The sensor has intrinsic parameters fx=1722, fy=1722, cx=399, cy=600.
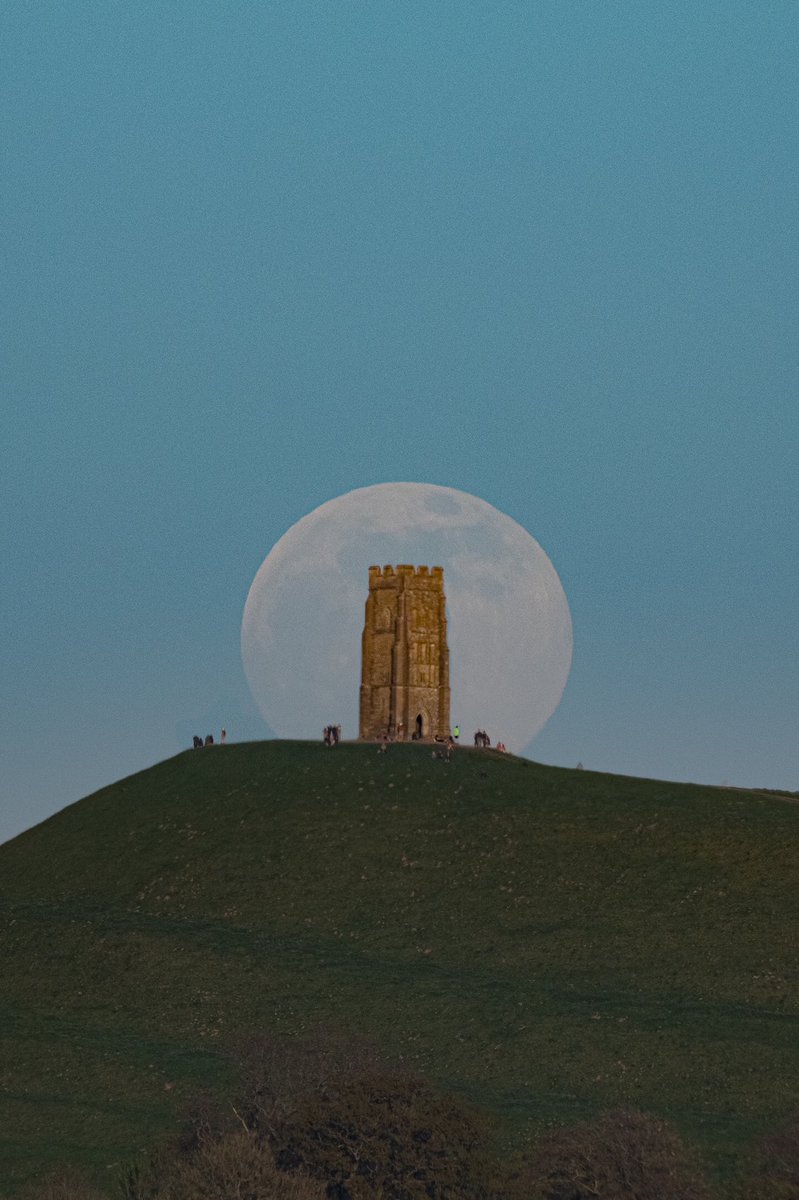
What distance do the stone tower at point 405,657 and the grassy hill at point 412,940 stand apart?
28.3 feet

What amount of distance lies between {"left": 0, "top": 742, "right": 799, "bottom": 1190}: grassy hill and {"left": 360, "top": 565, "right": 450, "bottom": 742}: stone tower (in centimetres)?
864

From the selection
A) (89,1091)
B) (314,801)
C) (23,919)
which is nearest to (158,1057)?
(89,1091)

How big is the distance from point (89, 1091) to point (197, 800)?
3489 centimetres

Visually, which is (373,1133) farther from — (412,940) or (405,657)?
(405,657)

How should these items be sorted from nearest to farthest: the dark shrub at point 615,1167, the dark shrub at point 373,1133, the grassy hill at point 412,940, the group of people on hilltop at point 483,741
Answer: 1. the dark shrub at point 615,1167
2. the dark shrub at point 373,1133
3. the grassy hill at point 412,940
4. the group of people on hilltop at point 483,741

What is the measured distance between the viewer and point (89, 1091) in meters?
63.1

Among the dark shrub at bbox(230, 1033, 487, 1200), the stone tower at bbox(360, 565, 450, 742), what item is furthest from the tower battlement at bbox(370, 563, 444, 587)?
the dark shrub at bbox(230, 1033, 487, 1200)

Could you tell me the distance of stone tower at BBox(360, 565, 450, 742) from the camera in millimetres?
110938

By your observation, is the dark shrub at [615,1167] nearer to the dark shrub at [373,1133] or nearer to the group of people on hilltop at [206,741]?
the dark shrub at [373,1133]

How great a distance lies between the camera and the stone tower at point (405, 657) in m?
111

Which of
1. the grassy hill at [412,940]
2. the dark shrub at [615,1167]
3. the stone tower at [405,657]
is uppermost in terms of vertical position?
the stone tower at [405,657]

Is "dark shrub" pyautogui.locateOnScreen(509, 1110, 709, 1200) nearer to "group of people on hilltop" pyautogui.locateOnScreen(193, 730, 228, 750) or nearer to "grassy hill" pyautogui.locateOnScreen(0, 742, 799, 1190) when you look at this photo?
"grassy hill" pyautogui.locateOnScreen(0, 742, 799, 1190)

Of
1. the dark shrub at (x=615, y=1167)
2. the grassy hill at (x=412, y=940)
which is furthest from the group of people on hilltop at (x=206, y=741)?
the dark shrub at (x=615, y=1167)

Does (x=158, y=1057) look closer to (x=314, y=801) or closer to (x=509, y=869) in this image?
(x=509, y=869)
